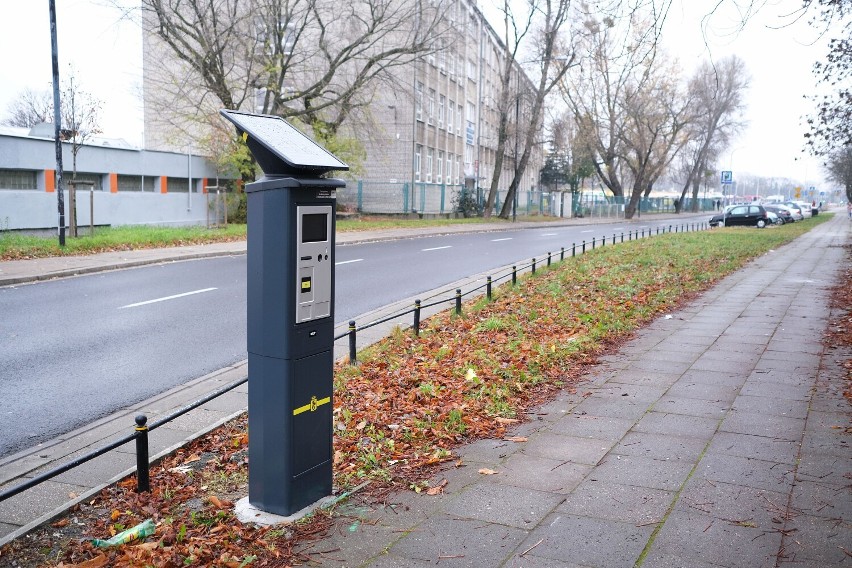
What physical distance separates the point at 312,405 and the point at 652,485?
86.0 inches

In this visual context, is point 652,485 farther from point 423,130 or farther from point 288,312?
point 423,130

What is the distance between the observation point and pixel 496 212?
2371 inches

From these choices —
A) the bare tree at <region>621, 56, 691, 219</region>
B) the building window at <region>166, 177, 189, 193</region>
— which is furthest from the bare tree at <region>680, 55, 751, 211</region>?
the building window at <region>166, 177, 189, 193</region>

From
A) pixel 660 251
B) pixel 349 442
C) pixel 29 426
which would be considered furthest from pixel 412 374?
pixel 660 251

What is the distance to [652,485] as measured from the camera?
192 inches

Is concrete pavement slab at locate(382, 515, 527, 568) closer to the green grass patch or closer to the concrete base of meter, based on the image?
the concrete base of meter

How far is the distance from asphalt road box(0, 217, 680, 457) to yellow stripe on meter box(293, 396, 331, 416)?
2961mm

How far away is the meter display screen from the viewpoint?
168 inches

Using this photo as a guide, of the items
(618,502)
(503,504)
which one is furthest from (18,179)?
(618,502)

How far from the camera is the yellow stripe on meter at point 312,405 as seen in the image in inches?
172

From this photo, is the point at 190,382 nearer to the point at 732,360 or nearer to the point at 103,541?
the point at 103,541

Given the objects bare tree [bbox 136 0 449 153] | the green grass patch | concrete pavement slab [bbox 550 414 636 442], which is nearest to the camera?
concrete pavement slab [bbox 550 414 636 442]

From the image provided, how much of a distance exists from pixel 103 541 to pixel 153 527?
26cm

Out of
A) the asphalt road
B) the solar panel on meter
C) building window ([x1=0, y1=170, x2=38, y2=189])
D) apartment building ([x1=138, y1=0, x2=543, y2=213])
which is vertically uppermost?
apartment building ([x1=138, y1=0, x2=543, y2=213])
